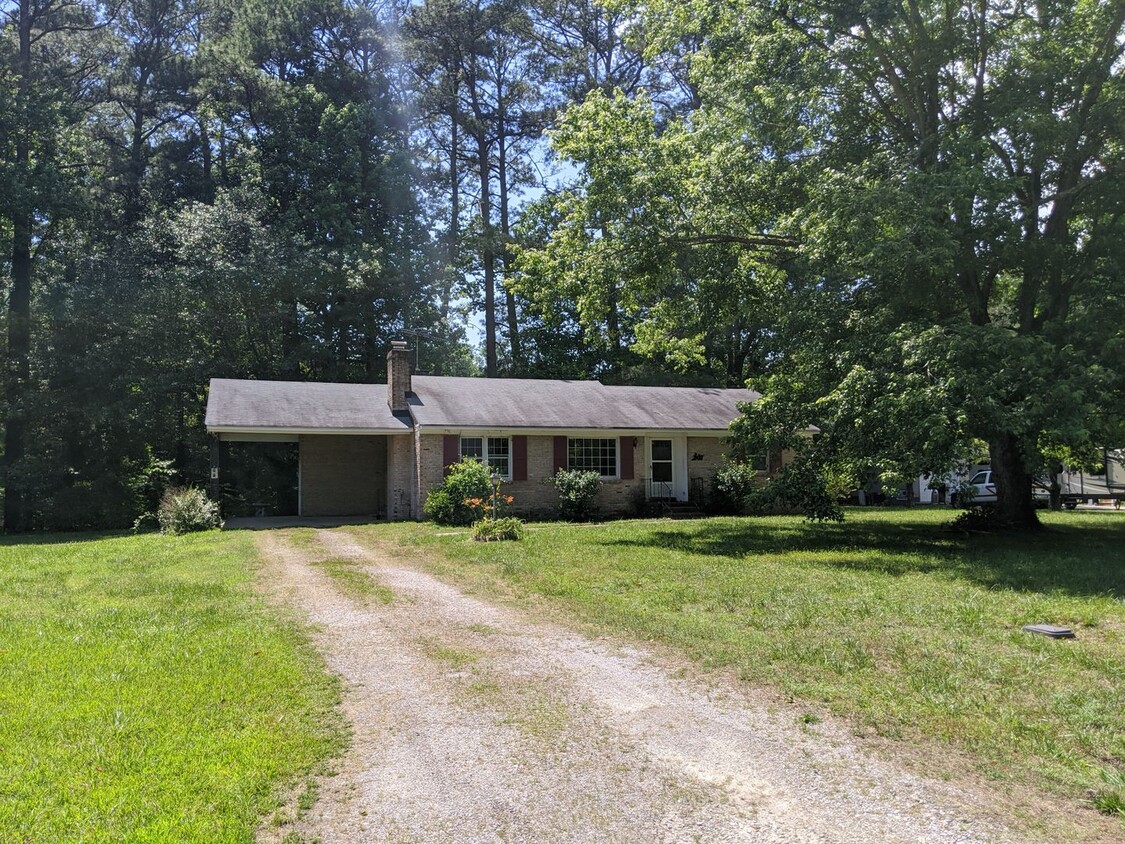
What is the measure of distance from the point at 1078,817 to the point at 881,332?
35.9 ft

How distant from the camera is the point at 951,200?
11953mm

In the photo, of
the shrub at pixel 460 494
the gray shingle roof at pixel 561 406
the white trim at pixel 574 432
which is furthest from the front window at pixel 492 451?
the shrub at pixel 460 494

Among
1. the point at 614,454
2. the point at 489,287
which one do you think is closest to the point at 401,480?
the point at 614,454

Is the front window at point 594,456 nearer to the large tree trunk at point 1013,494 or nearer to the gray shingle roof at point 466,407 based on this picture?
the gray shingle roof at point 466,407

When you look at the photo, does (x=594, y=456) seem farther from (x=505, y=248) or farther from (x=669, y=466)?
(x=505, y=248)

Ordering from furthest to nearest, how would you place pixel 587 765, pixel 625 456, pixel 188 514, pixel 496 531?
pixel 625 456 < pixel 188 514 < pixel 496 531 < pixel 587 765

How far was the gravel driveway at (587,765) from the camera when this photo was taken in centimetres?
334

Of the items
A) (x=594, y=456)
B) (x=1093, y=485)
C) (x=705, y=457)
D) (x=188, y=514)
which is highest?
(x=594, y=456)

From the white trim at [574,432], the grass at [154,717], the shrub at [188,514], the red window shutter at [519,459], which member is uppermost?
the white trim at [574,432]

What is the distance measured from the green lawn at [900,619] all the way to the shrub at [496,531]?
372 millimetres

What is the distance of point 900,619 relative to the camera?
24.2 ft

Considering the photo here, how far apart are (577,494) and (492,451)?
Answer: 8.58 feet

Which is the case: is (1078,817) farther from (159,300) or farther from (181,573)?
(159,300)

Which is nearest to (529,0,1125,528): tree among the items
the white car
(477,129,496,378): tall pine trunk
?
the white car
